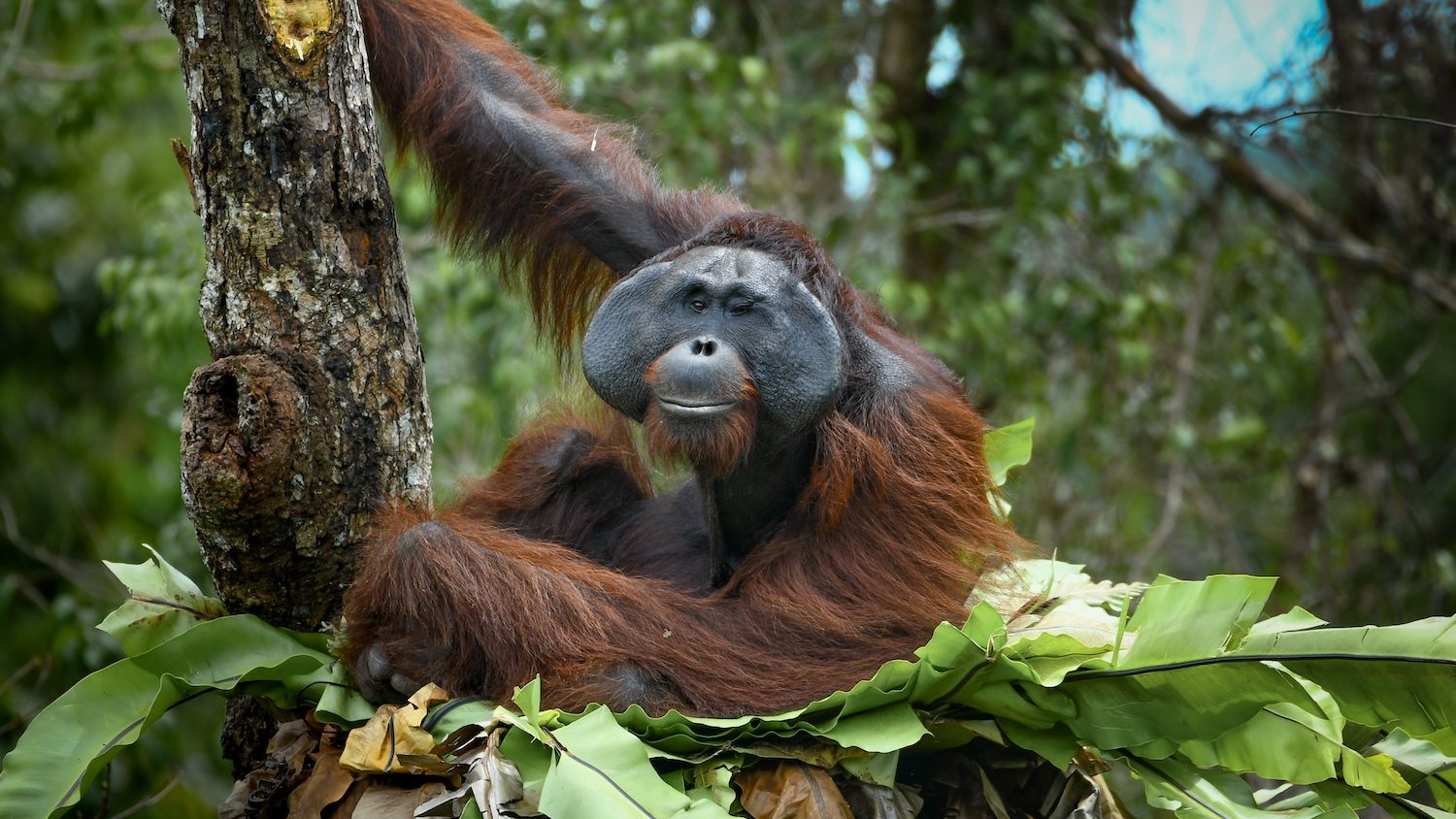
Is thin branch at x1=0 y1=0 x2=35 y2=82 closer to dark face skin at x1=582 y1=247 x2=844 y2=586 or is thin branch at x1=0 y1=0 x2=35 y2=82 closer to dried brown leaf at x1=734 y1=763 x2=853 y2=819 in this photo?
dark face skin at x1=582 y1=247 x2=844 y2=586

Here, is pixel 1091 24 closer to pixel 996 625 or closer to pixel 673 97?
pixel 673 97

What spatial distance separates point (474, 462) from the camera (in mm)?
5734

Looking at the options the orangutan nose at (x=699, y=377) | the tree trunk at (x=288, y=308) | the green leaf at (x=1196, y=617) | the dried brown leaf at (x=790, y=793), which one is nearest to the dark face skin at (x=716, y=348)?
the orangutan nose at (x=699, y=377)

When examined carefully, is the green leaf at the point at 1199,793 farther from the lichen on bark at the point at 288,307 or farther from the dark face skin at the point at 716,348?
the lichen on bark at the point at 288,307

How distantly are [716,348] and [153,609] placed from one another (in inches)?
49.5

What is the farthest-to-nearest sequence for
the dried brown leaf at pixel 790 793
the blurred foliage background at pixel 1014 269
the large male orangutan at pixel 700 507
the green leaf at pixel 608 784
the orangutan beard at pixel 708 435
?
the blurred foliage background at pixel 1014 269 → the orangutan beard at pixel 708 435 → the large male orangutan at pixel 700 507 → the dried brown leaf at pixel 790 793 → the green leaf at pixel 608 784

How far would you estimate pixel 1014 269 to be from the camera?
21.6 feet

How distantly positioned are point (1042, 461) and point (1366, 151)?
2.10 m

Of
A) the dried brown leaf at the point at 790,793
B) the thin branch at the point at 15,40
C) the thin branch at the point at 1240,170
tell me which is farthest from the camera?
the thin branch at the point at 1240,170

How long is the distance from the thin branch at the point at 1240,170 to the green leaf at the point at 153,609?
490 centimetres

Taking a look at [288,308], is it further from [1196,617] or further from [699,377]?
[1196,617]

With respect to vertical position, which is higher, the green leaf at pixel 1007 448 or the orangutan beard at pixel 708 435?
the orangutan beard at pixel 708 435

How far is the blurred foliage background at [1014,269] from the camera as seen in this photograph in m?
5.48

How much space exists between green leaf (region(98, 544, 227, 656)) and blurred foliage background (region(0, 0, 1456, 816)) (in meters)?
2.31
